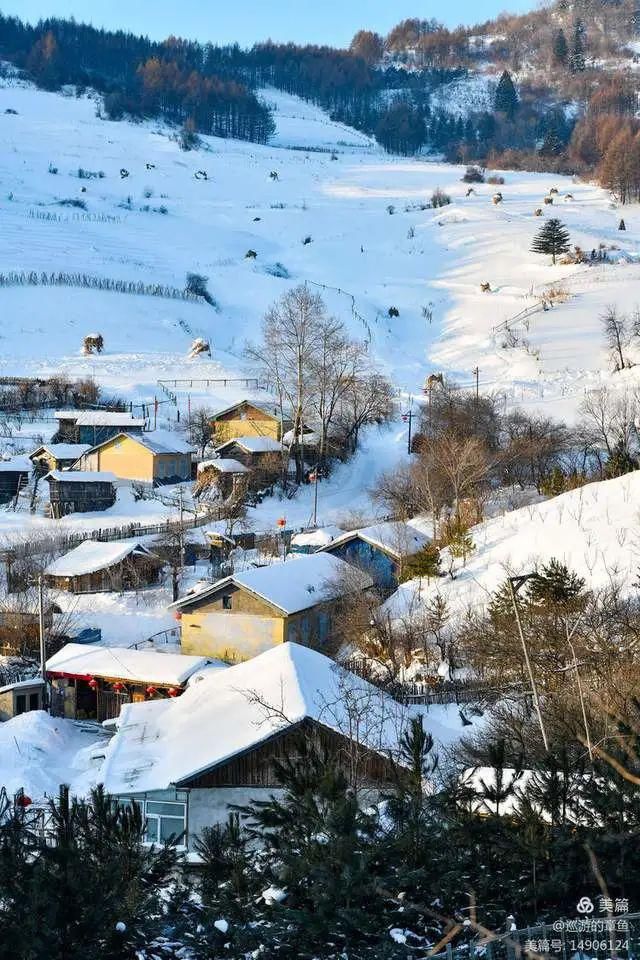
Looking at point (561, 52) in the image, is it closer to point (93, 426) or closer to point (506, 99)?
point (506, 99)

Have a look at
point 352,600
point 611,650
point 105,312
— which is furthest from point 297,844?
point 105,312

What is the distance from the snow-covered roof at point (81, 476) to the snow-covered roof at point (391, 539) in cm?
956

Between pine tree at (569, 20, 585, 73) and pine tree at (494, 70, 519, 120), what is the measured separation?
19.4 m

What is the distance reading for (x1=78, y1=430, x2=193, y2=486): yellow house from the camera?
115 ft

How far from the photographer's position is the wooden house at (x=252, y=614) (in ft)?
73.3

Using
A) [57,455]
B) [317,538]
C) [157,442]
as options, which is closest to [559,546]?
[317,538]

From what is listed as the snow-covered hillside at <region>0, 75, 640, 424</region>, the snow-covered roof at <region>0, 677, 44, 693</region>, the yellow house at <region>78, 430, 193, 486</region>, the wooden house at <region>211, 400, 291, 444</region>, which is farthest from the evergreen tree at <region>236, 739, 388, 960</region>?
the snow-covered hillside at <region>0, 75, 640, 424</region>

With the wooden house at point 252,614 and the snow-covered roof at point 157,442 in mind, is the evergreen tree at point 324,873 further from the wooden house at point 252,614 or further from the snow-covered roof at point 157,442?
the snow-covered roof at point 157,442

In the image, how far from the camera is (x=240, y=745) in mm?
13156

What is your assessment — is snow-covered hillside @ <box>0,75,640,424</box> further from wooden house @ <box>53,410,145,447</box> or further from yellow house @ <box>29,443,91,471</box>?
yellow house @ <box>29,443,91,471</box>

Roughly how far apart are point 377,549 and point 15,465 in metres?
13.7

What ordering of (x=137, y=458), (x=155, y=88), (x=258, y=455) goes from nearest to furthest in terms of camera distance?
(x=137, y=458) < (x=258, y=455) < (x=155, y=88)

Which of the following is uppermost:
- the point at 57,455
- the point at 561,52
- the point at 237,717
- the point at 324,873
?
the point at 561,52

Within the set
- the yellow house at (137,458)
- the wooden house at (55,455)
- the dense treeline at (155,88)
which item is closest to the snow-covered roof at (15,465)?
the wooden house at (55,455)
